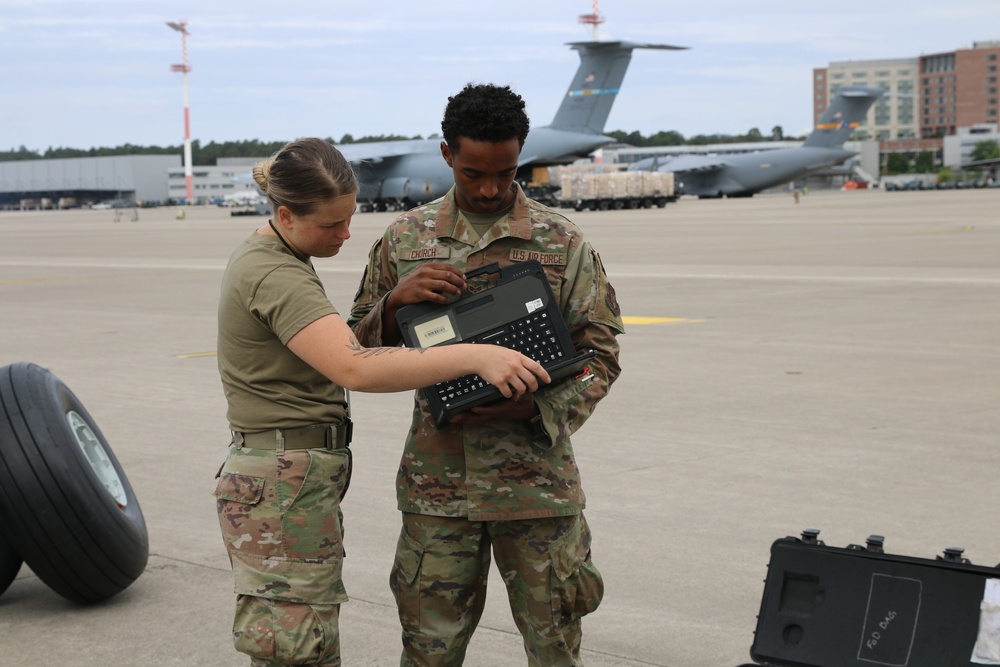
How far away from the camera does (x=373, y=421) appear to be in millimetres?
8969

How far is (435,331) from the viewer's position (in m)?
3.14

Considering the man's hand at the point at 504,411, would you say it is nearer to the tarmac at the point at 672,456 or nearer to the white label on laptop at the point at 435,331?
the white label on laptop at the point at 435,331

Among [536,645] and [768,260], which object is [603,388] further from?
[768,260]

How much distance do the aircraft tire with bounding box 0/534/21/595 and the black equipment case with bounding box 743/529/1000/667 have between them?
3.18 meters

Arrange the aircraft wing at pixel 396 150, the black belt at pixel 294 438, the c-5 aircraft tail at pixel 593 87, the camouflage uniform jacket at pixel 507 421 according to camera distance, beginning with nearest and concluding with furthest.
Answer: the black belt at pixel 294 438 < the camouflage uniform jacket at pixel 507 421 < the aircraft wing at pixel 396 150 < the c-5 aircraft tail at pixel 593 87

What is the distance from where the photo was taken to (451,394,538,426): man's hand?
3.06m

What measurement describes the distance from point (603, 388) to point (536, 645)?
72 centimetres

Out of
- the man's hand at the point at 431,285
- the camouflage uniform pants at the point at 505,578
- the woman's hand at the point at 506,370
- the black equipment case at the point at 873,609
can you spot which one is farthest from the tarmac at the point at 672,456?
the woman's hand at the point at 506,370

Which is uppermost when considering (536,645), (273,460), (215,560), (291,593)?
(273,460)

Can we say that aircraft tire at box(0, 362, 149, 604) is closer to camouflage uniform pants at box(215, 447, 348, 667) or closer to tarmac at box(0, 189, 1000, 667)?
tarmac at box(0, 189, 1000, 667)

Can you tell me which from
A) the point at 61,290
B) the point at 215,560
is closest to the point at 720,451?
the point at 215,560

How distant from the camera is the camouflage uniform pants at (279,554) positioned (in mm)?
2963

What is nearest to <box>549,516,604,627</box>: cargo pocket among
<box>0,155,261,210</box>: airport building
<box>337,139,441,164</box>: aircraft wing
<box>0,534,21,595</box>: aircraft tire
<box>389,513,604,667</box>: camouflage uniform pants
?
<box>389,513,604,667</box>: camouflage uniform pants

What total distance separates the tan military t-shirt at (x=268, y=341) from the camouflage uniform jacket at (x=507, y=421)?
0.30 m
